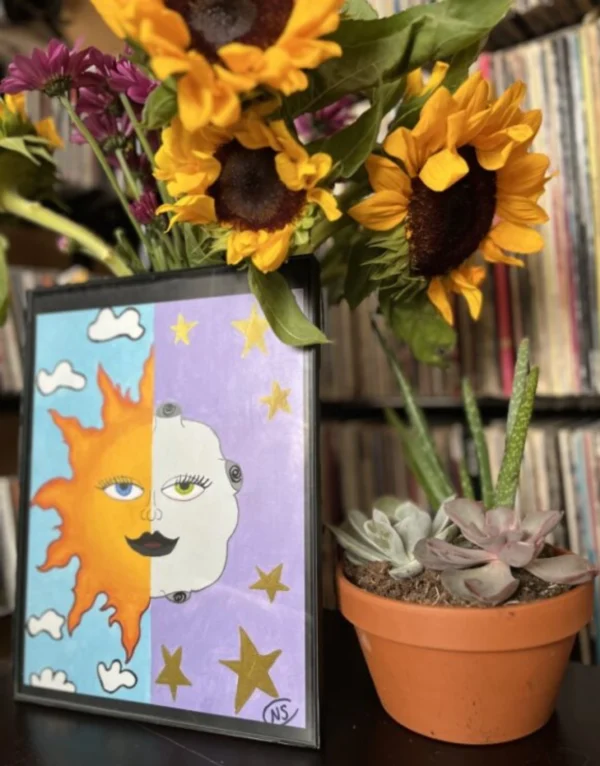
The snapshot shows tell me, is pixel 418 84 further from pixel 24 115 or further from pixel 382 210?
pixel 24 115

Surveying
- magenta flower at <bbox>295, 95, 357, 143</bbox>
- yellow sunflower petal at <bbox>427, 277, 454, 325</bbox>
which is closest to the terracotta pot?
yellow sunflower petal at <bbox>427, 277, 454, 325</bbox>

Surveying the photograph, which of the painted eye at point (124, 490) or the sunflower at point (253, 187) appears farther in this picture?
the painted eye at point (124, 490)

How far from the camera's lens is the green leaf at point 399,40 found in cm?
47

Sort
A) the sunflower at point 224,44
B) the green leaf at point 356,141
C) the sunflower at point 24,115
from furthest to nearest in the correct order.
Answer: the sunflower at point 24,115 → the green leaf at point 356,141 → the sunflower at point 224,44

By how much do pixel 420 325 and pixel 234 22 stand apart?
310 mm

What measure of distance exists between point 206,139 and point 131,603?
37cm

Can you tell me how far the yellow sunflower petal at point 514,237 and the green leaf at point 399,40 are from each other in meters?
0.13

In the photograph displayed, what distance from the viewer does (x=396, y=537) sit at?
524 mm

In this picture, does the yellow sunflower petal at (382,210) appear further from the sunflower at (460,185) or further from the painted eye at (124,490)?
the painted eye at (124,490)

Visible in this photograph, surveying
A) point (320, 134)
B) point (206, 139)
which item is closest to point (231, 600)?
point (206, 139)

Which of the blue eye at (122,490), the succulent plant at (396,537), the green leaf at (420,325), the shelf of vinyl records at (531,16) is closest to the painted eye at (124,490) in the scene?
the blue eye at (122,490)

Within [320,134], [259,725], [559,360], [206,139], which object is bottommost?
[259,725]

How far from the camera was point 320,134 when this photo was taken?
70 cm

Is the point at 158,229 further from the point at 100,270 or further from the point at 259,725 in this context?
the point at 100,270
